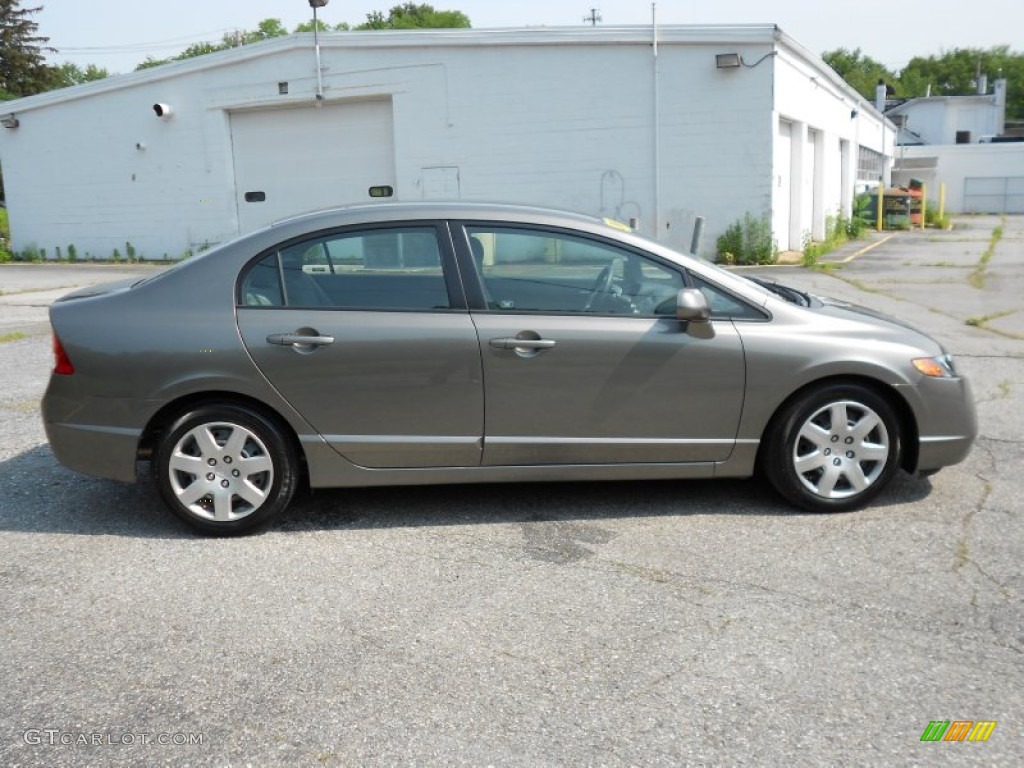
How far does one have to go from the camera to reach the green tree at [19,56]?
57.2m

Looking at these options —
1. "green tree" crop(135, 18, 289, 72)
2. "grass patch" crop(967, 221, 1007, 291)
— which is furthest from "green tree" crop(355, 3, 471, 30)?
"grass patch" crop(967, 221, 1007, 291)

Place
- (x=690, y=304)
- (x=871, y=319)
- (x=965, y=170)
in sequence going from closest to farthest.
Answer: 1. (x=690, y=304)
2. (x=871, y=319)
3. (x=965, y=170)

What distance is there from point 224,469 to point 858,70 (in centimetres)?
11311

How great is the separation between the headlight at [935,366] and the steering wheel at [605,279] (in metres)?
1.56

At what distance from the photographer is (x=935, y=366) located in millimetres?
4793

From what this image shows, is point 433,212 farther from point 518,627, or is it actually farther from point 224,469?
point 518,627

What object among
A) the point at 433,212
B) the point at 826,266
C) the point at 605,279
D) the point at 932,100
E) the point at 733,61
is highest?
the point at 932,100

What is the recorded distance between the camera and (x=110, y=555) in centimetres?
445

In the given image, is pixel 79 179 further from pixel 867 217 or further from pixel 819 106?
pixel 867 217

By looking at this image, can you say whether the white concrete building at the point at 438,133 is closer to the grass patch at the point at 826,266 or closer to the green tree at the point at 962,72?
the grass patch at the point at 826,266

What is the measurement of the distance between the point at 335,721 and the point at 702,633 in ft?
4.59

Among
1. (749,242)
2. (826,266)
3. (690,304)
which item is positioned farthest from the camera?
(826,266)

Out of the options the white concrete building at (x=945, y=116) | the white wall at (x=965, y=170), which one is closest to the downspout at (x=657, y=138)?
the white wall at (x=965, y=170)

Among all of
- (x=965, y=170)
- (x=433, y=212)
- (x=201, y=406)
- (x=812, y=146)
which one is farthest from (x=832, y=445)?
(x=965, y=170)
